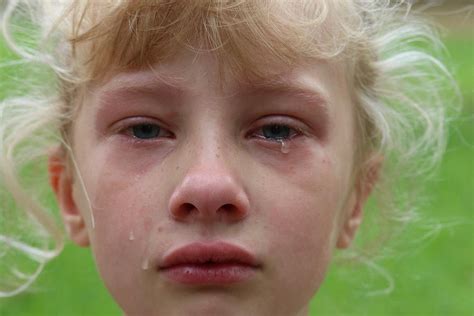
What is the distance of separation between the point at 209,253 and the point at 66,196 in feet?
2.00

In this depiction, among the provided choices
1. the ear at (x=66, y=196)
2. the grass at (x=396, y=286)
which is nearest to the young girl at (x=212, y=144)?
the ear at (x=66, y=196)

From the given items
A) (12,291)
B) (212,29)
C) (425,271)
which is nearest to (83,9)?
(212,29)

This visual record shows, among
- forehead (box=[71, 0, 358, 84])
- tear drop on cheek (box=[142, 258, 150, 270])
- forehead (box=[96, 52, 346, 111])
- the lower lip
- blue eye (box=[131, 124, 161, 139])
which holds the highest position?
forehead (box=[71, 0, 358, 84])

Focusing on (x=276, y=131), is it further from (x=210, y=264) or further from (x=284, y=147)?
(x=210, y=264)

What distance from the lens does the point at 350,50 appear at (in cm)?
203

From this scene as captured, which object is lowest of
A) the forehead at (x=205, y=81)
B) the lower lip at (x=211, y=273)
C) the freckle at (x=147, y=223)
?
the lower lip at (x=211, y=273)

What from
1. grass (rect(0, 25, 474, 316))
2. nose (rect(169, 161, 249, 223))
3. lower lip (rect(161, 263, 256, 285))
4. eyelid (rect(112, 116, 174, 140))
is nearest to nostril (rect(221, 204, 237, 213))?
nose (rect(169, 161, 249, 223))

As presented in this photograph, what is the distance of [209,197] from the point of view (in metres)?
1.71

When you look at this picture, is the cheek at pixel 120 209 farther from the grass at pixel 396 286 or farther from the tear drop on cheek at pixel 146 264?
the grass at pixel 396 286

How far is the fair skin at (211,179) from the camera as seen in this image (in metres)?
1.76

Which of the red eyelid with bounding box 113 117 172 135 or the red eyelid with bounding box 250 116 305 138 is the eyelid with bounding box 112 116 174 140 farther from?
the red eyelid with bounding box 250 116 305 138

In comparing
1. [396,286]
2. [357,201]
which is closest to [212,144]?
[357,201]

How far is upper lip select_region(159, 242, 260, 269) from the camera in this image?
174 centimetres

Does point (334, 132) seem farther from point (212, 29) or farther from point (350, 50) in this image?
point (212, 29)
